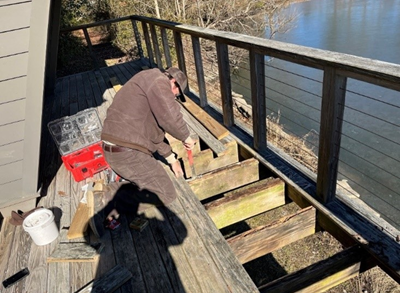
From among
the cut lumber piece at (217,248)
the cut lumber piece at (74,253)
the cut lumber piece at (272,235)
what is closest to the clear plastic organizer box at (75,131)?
the cut lumber piece at (74,253)

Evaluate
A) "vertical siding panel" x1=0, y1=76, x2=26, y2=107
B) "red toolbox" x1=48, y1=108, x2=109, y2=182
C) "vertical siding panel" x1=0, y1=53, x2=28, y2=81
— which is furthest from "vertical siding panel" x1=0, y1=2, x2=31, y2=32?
"red toolbox" x1=48, y1=108, x2=109, y2=182

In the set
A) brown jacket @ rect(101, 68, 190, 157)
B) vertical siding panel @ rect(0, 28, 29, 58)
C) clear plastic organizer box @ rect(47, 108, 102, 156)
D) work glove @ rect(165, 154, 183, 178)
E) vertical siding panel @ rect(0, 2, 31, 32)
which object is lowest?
work glove @ rect(165, 154, 183, 178)

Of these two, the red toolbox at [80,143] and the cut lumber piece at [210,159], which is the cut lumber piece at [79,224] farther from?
the cut lumber piece at [210,159]

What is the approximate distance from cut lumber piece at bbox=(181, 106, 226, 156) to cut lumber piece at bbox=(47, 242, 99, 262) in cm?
143

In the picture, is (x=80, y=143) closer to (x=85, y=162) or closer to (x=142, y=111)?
(x=85, y=162)

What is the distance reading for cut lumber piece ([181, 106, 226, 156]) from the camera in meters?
3.04

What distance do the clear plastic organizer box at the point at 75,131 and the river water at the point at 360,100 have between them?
5.73 feet

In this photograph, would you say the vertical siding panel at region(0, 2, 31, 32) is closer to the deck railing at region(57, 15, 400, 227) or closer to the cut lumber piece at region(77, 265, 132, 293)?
the deck railing at region(57, 15, 400, 227)

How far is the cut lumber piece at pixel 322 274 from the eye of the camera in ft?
5.96

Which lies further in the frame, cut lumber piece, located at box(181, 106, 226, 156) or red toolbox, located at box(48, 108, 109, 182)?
cut lumber piece, located at box(181, 106, 226, 156)

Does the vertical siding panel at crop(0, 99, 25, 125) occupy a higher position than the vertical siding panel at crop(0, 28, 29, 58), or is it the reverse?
the vertical siding panel at crop(0, 28, 29, 58)

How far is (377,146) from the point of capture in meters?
6.17

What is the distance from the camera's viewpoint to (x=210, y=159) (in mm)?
3088

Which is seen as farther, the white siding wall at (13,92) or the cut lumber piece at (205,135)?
the cut lumber piece at (205,135)
